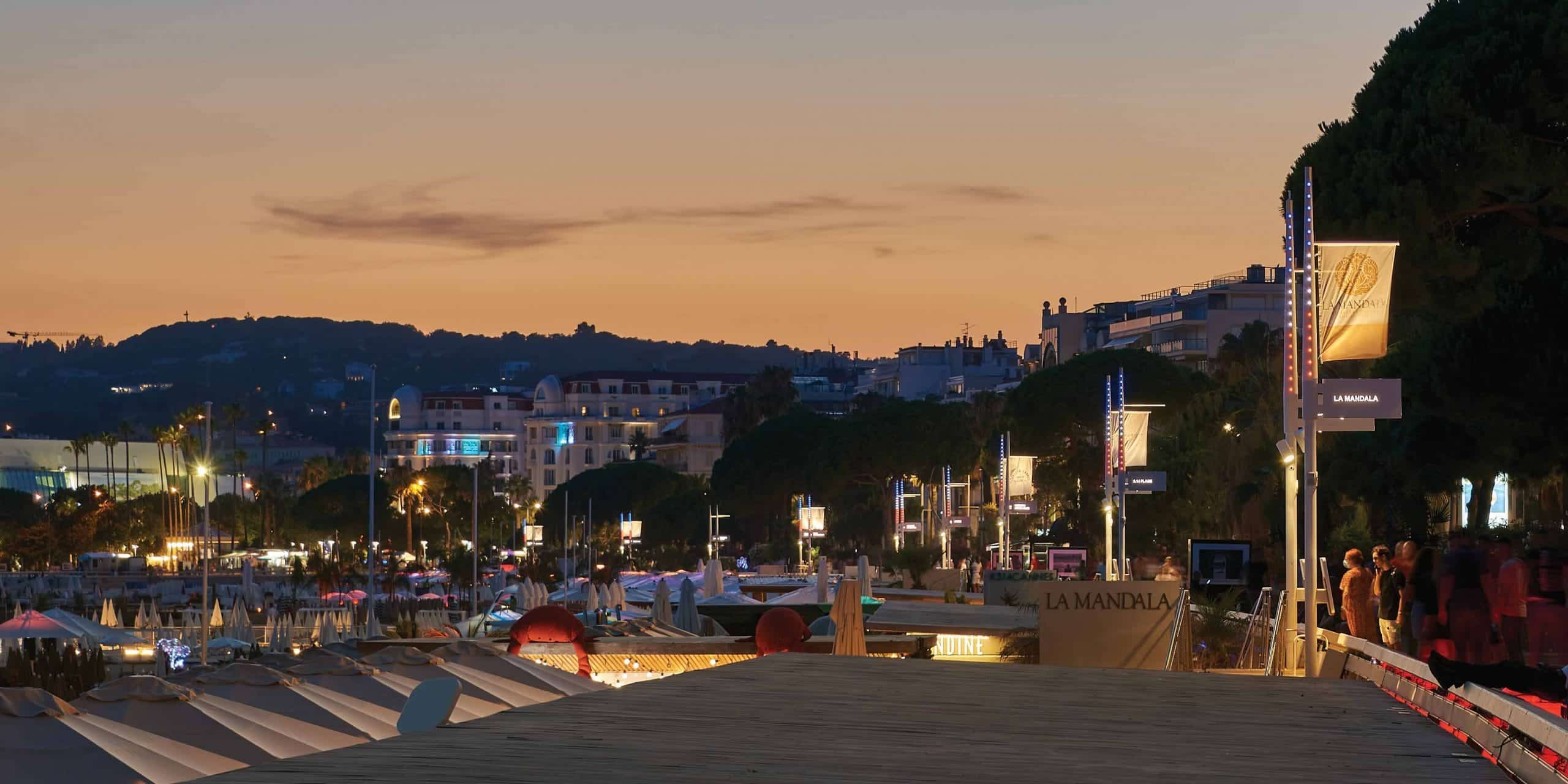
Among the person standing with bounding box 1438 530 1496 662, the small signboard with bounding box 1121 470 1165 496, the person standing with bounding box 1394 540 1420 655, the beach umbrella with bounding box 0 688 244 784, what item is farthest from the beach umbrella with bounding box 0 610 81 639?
the person standing with bounding box 1438 530 1496 662

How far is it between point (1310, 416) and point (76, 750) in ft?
35.4

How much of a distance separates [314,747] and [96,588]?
308 feet

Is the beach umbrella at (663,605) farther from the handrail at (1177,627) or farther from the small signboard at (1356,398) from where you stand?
the small signboard at (1356,398)

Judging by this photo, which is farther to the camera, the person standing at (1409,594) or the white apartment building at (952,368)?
the white apartment building at (952,368)

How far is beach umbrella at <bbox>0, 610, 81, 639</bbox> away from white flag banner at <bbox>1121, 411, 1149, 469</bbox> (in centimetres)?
2769

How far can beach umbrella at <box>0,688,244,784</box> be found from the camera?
1312 centimetres

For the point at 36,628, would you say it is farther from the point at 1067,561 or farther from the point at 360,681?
the point at 360,681

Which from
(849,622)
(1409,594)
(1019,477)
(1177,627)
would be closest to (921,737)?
(1409,594)

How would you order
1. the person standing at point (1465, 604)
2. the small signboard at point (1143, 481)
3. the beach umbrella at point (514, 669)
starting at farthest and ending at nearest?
the small signboard at point (1143, 481) < the beach umbrella at point (514, 669) < the person standing at point (1465, 604)

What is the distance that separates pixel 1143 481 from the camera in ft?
112

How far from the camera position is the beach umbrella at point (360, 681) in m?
17.5

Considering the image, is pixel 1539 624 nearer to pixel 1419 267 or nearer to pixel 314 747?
pixel 1419 267

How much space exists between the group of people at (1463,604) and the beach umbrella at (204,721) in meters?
8.63

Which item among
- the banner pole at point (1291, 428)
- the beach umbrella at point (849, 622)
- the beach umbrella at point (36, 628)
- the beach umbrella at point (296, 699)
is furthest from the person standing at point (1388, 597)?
the beach umbrella at point (36, 628)
